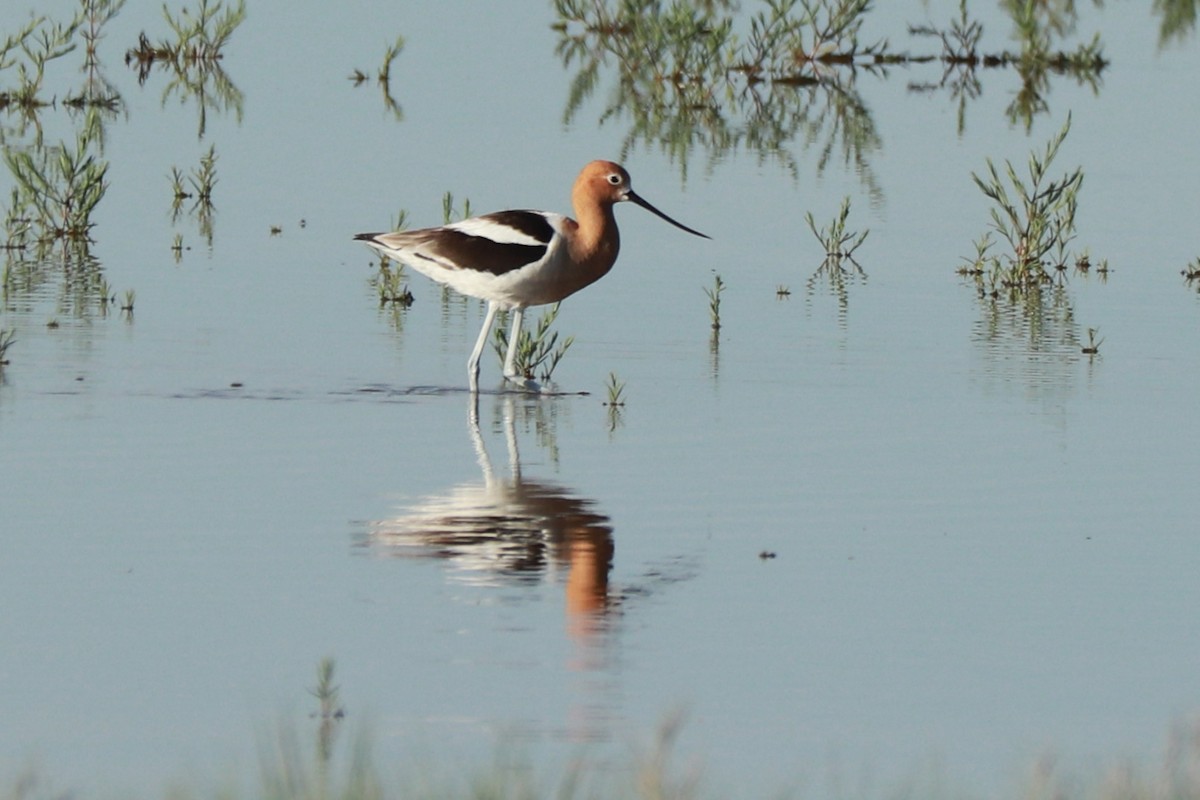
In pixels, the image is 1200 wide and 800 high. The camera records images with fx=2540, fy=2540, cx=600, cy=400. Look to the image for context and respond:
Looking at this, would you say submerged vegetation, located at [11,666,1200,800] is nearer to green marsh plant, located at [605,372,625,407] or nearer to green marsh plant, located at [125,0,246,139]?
green marsh plant, located at [605,372,625,407]

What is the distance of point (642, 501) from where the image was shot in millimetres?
9828

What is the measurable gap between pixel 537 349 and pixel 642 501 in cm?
319

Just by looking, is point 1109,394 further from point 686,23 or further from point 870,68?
point 870,68

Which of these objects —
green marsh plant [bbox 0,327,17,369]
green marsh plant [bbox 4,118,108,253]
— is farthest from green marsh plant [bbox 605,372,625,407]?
green marsh plant [bbox 4,118,108,253]

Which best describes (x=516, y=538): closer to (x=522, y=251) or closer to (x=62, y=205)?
(x=522, y=251)

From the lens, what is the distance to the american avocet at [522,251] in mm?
12680

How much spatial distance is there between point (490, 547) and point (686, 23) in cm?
1719

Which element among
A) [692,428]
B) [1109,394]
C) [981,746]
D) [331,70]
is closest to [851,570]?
[981,746]

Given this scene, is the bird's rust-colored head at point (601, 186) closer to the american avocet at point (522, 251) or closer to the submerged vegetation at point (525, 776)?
the american avocet at point (522, 251)

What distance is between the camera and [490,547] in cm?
888

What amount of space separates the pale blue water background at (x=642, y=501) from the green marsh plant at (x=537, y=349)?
0.21 metres

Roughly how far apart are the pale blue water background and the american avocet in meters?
0.48

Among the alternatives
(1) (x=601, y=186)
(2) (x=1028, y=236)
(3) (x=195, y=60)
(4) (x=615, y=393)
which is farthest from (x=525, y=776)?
(3) (x=195, y=60)

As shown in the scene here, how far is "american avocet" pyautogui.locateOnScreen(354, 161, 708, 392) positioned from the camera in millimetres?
12680
